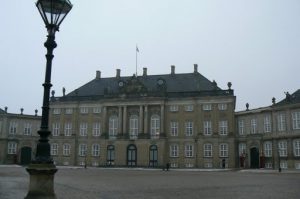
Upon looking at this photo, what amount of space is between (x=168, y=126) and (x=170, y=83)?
8.02 meters

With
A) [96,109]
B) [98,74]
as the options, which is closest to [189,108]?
[96,109]

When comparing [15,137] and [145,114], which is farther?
[15,137]

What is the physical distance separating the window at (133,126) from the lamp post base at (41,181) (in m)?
54.2

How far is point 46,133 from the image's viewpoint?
8609 mm

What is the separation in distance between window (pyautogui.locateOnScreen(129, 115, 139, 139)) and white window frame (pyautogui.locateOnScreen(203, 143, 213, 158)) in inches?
445

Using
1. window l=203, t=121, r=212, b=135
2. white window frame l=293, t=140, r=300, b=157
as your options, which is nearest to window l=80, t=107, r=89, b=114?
window l=203, t=121, r=212, b=135

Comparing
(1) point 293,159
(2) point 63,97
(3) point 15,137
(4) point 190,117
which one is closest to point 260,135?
(1) point 293,159

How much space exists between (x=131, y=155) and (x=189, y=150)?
9317 millimetres

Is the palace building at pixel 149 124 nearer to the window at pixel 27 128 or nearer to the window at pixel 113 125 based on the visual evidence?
the window at pixel 113 125

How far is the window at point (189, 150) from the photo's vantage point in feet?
195

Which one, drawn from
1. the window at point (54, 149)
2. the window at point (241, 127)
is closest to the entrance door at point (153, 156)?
the window at point (241, 127)

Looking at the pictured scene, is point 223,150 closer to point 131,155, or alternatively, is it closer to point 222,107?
point 222,107

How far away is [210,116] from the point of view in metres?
59.5

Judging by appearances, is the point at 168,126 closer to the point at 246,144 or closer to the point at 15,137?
the point at 246,144
